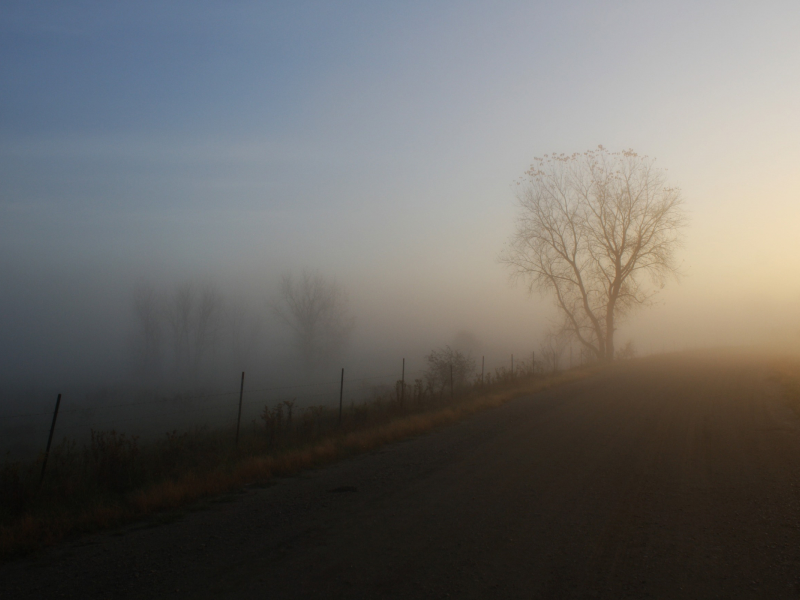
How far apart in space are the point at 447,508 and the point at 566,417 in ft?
25.3

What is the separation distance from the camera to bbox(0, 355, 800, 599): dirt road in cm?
438

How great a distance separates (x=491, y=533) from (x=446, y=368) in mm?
19049

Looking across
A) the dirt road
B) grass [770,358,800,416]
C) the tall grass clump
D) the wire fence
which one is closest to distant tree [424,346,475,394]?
the wire fence

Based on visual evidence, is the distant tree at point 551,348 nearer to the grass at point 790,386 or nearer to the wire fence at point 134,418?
the wire fence at point 134,418

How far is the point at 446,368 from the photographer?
80.3 ft

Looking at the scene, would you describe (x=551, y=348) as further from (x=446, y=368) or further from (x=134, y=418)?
(x=134, y=418)

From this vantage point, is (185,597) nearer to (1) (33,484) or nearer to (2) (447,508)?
(2) (447,508)

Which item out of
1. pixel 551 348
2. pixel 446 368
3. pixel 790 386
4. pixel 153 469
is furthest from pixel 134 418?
pixel 551 348

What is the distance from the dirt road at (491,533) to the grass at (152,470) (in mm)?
583

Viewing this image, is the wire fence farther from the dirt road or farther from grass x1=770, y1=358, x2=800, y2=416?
grass x1=770, y1=358, x2=800, y2=416

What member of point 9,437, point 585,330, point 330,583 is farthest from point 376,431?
point 585,330

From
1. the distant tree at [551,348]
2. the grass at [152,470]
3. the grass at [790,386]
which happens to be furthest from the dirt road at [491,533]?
the distant tree at [551,348]

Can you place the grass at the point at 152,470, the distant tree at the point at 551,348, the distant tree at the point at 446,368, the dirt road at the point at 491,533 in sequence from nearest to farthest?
the dirt road at the point at 491,533, the grass at the point at 152,470, the distant tree at the point at 446,368, the distant tree at the point at 551,348

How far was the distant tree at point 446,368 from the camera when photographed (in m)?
24.1
